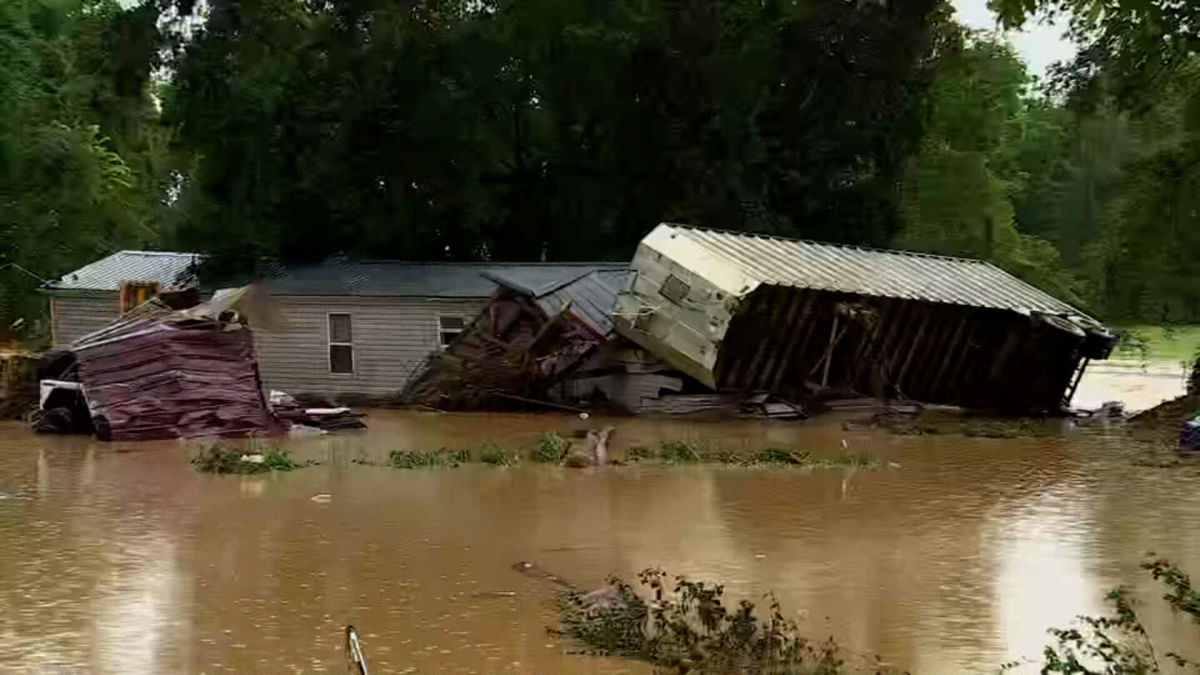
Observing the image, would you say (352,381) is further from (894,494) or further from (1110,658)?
(1110,658)

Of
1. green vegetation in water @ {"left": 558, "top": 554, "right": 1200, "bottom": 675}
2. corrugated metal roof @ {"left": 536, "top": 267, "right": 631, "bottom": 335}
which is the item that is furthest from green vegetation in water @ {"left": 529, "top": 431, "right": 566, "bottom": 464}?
green vegetation in water @ {"left": 558, "top": 554, "right": 1200, "bottom": 675}

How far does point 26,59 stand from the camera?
44500mm

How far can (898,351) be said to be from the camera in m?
29.6

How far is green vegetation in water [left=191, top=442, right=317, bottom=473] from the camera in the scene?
66.1ft

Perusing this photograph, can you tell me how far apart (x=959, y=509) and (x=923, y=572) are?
413 cm

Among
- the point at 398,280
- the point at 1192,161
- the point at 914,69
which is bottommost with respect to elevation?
the point at 398,280

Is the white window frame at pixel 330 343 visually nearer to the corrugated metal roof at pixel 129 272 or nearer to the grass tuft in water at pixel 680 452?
the corrugated metal roof at pixel 129 272

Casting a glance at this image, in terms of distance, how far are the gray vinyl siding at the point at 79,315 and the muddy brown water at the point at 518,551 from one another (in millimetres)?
13354

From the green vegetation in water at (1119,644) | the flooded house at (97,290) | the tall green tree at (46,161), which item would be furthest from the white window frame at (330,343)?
the green vegetation in water at (1119,644)

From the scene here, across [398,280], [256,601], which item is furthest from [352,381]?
[256,601]

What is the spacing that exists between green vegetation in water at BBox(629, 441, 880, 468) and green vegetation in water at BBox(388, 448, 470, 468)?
253cm

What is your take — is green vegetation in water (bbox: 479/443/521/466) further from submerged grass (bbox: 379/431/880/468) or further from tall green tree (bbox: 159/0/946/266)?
tall green tree (bbox: 159/0/946/266)

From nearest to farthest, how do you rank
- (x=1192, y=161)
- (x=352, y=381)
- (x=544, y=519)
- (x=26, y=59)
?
(x=544, y=519)
(x=1192, y=161)
(x=352, y=381)
(x=26, y=59)

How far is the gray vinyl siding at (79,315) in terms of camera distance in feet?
116
